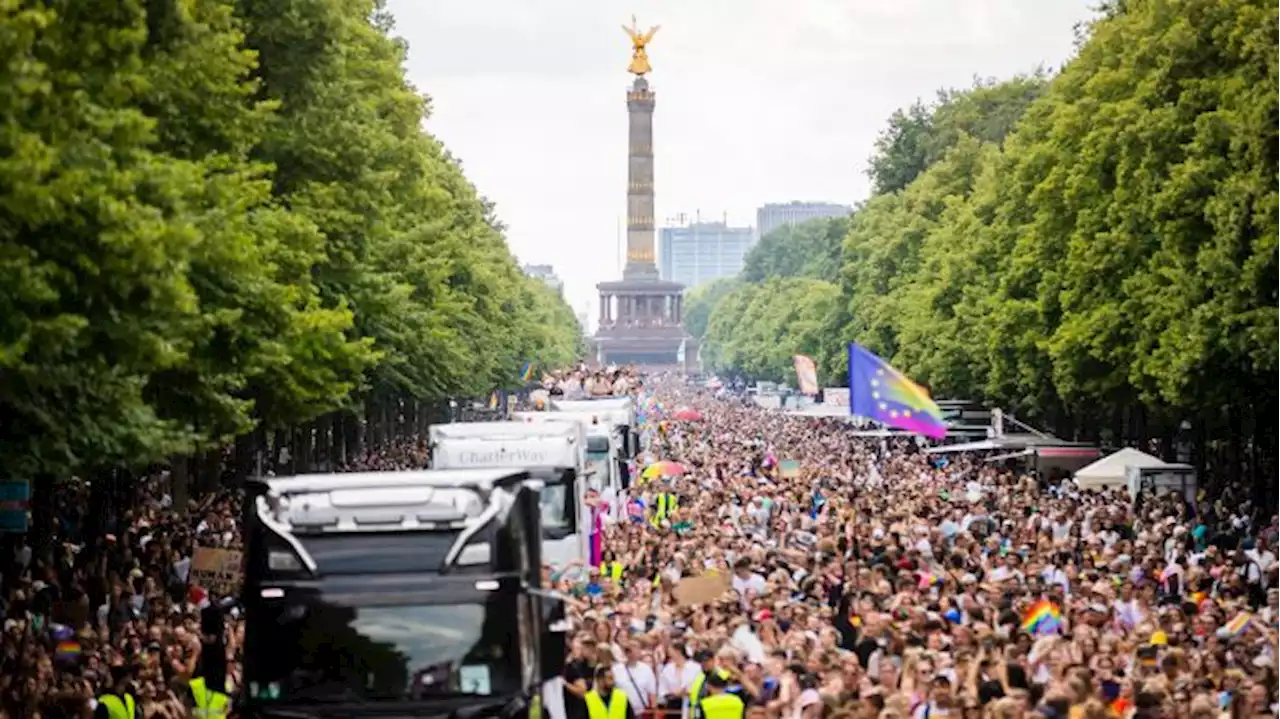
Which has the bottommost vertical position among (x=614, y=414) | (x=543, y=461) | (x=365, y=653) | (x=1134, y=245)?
(x=365, y=653)

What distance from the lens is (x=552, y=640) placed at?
60.1ft

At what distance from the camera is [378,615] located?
58.8 feet

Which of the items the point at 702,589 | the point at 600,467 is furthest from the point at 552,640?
the point at 600,467

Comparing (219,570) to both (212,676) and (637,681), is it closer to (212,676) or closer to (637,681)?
(637,681)

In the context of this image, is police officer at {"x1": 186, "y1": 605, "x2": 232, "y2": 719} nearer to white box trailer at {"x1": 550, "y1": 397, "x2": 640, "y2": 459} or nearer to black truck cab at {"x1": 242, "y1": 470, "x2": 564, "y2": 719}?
black truck cab at {"x1": 242, "y1": 470, "x2": 564, "y2": 719}

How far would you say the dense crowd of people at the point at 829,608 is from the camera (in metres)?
20.5

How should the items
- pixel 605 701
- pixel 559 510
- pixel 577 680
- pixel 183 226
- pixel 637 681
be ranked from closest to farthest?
pixel 605 701
pixel 577 680
pixel 637 681
pixel 183 226
pixel 559 510

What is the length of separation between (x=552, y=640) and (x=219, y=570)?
32.0 ft

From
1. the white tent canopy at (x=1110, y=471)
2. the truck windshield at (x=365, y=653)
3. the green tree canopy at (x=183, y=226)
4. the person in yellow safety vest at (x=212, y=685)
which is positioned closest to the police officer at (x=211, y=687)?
the person in yellow safety vest at (x=212, y=685)

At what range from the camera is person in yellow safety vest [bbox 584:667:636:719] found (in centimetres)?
2056

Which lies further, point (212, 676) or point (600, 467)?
point (600, 467)

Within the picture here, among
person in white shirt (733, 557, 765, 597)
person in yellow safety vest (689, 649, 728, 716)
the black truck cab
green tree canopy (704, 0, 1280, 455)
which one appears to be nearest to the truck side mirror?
the black truck cab

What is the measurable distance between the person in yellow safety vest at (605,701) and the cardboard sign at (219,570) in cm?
713

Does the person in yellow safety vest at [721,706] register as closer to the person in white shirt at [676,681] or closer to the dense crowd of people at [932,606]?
the dense crowd of people at [932,606]
